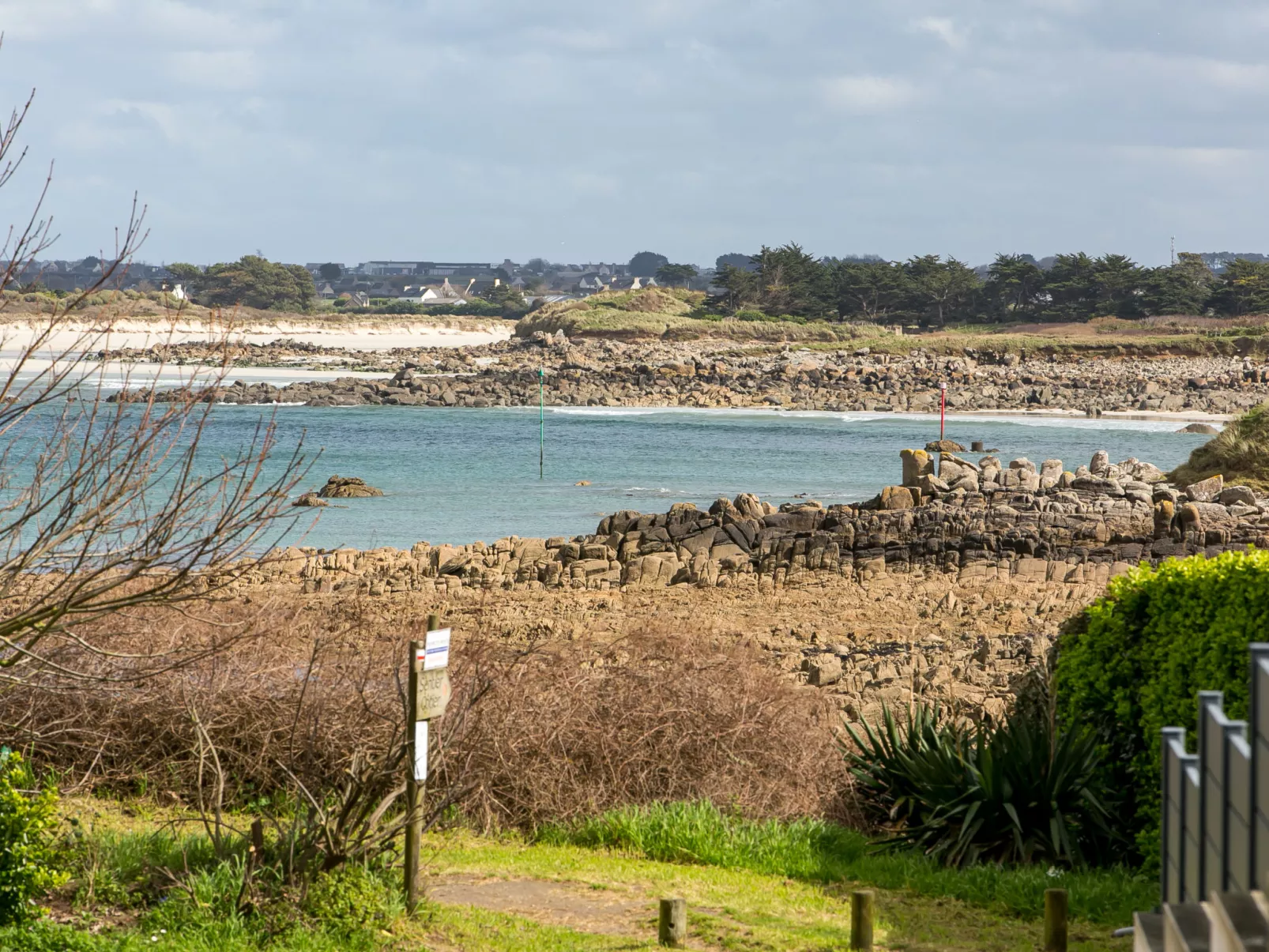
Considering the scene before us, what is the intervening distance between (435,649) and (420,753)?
479 millimetres

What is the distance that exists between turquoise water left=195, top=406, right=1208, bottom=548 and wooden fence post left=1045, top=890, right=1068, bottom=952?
2019 centimetres

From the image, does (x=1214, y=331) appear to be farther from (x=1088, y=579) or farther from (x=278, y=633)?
(x=278, y=633)

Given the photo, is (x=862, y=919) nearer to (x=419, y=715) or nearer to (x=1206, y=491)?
(x=419, y=715)

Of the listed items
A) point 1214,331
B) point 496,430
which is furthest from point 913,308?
point 496,430

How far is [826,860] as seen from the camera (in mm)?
7793

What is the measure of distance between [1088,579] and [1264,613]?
527 inches

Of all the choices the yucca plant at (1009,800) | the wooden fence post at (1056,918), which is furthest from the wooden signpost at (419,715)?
the yucca plant at (1009,800)

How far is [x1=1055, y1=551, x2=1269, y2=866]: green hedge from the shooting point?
22.7 ft

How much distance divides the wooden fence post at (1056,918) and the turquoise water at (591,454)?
795 inches

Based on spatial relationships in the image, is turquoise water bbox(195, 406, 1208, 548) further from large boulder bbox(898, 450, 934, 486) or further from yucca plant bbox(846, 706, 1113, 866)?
yucca plant bbox(846, 706, 1113, 866)

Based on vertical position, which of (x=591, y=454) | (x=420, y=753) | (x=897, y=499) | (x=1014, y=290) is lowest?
(x=591, y=454)

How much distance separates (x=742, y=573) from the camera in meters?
21.0

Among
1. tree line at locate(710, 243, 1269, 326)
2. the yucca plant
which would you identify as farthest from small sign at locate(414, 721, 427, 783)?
tree line at locate(710, 243, 1269, 326)

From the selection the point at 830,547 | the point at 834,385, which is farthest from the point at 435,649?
the point at 834,385
